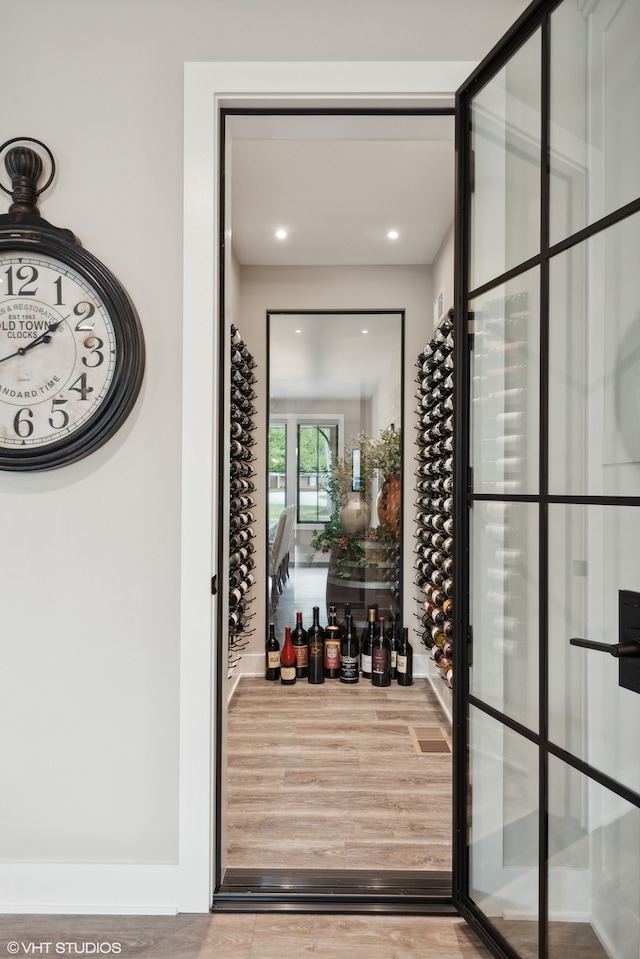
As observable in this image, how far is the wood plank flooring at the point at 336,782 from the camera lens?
6.39 feet

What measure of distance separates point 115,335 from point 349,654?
8.65ft

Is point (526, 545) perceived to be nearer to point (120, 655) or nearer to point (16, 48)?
point (120, 655)

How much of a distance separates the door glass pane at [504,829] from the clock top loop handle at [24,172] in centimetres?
187

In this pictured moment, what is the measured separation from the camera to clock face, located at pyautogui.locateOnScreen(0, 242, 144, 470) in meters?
1.65

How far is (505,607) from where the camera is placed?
151 cm

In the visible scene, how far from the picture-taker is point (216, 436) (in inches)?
67.3

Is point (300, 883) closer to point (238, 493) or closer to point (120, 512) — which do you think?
point (120, 512)

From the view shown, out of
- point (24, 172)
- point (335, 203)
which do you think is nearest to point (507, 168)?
point (24, 172)

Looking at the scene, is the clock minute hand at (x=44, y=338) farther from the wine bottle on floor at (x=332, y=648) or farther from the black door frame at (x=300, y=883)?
the wine bottle on floor at (x=332, y=648)

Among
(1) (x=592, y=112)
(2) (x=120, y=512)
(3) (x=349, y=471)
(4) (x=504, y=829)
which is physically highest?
(1) (x=592, y=112)

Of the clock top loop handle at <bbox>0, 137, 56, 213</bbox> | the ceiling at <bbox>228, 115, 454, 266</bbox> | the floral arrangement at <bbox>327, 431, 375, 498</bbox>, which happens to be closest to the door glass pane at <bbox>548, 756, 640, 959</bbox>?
the ceiling at <bbox>228, 115, 454, 266</bbox>

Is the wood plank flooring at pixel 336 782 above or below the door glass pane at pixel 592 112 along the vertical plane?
below

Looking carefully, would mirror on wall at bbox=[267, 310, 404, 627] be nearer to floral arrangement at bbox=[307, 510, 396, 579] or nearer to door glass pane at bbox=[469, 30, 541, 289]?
floral arrangement at bbox=[307, 510, 396, 579]

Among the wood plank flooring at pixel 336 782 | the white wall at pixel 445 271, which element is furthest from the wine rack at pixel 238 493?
the white wall at pixel 445 271
